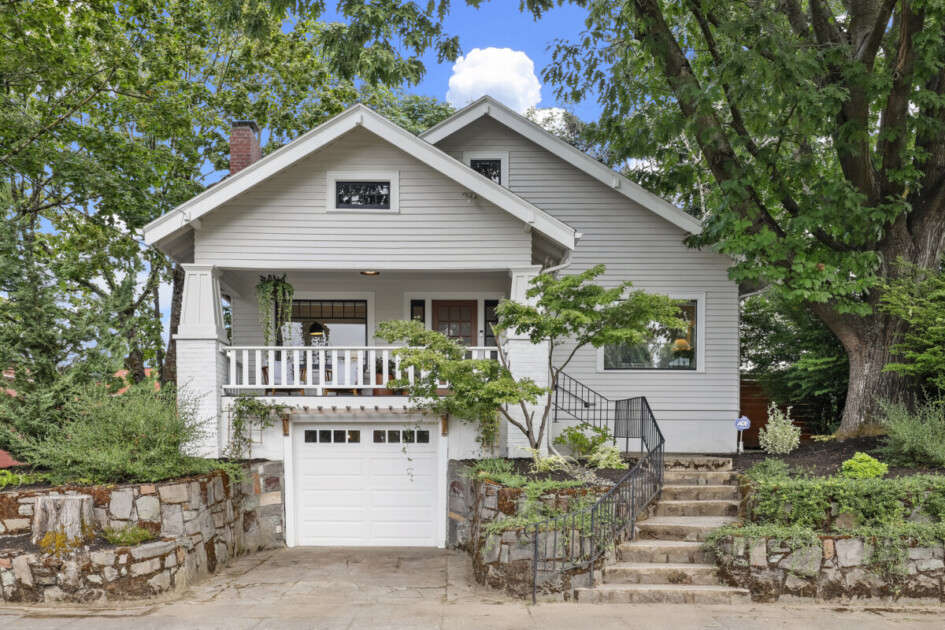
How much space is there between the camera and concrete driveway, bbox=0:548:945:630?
599 cm

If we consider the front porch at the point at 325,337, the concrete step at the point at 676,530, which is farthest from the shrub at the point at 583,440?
the concrete step at the point at 676,530

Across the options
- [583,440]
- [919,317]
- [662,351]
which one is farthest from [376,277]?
[919,317]

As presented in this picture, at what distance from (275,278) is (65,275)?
9.55ft

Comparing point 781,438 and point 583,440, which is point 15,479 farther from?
point 781,438

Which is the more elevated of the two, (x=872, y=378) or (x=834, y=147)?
(x=834, y=147)

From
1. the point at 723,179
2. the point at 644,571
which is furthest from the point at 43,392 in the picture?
the point at 723,179

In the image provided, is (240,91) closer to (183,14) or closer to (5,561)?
(183,14)

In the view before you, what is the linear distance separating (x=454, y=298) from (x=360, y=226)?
291 cm

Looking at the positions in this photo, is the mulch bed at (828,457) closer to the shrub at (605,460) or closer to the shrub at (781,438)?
the shrub at (781,438)

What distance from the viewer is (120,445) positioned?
7.41m

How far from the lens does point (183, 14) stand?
46.8ft

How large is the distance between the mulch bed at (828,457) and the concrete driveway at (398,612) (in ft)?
6.14

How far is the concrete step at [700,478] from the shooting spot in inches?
344

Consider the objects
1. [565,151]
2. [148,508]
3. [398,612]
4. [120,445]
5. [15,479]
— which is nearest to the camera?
[398,612]
